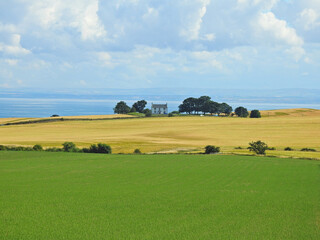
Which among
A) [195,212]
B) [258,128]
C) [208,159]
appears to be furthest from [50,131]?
[195,212]

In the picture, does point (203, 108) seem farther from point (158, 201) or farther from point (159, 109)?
point (158, 201)

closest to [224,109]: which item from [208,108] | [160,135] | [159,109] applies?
[208,108]

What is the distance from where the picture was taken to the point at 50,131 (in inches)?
3206

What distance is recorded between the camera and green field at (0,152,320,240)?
14156 millimetres

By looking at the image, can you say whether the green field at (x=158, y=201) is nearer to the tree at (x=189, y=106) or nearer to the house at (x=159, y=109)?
the tree at (x=189, y=106)

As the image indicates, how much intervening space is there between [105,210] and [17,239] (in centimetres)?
470

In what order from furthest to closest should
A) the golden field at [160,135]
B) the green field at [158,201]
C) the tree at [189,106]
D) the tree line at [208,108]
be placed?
the tree at [189,106], the tree line at [208,108], the golden field at [160,135], the green field at [158,201]

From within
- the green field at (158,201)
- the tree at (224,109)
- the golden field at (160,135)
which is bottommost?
the green field at (158,201)

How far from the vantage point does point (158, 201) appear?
1900 centimetres

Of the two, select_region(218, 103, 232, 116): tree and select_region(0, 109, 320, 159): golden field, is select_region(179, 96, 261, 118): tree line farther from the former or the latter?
select_region(0, 109, 320, 159): golden field

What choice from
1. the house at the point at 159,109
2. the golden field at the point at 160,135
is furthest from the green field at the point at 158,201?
the house at the point at 159,109

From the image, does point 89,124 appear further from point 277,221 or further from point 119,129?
point 277,221

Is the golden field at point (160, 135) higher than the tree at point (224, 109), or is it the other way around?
the tree at point (224, 109)

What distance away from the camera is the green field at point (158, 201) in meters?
14.2
